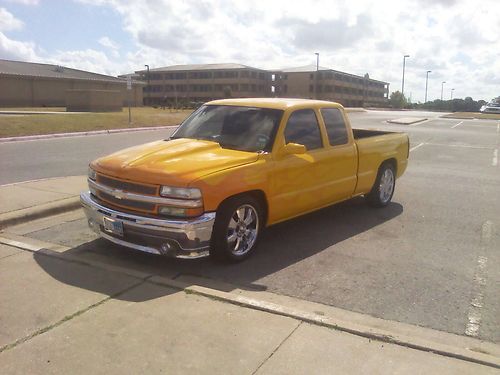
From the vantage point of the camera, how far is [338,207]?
25.4 feet

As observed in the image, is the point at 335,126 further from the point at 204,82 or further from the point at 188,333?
the point at 204,82

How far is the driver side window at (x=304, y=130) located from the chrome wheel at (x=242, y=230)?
1.01 m

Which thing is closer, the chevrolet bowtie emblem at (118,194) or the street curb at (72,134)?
the chevrolet bowtie emblem at (118,194)

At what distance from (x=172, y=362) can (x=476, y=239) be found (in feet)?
14.8

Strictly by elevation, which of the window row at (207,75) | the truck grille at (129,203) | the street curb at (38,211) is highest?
the window row at (207,75)

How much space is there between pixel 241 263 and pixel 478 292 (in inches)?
89.8

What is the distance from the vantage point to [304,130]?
5984 millimetres

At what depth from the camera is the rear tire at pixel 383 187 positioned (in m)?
7.57

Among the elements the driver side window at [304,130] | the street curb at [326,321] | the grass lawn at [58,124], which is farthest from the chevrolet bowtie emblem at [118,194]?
the grass lawn at [58,124]

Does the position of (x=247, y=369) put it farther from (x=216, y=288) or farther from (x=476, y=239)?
(x=476, y=239)

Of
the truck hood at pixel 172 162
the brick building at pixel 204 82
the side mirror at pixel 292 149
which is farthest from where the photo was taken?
the brick building at pixel 204 82

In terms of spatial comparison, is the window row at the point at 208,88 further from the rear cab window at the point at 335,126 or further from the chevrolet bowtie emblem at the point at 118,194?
the chevrolet bowtie emblem at the point at 118,194

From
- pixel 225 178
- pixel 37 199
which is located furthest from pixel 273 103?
pixel 37 199

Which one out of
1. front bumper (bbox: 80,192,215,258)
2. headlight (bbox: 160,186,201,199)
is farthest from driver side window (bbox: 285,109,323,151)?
front bumper (bbox: 80,192,215,258)
